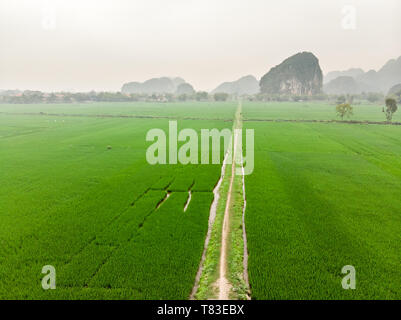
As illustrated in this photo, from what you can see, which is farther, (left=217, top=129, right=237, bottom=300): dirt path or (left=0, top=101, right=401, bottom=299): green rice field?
(left=0, top=101, right=401, bottom=299): green rice field

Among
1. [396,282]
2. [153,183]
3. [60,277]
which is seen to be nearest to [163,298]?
[60,277]

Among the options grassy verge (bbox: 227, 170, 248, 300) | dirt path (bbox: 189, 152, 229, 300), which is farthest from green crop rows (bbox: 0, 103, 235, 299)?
grassy verge (bbox: 227, 170, 248, 300)

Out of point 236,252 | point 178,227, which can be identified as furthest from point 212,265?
point 178,227

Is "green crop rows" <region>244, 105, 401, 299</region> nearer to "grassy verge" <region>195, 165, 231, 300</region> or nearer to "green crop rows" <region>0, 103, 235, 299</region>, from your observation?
"grassy verge" <region>195, 165, 231, 300</region>

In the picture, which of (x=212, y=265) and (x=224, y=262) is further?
(x=224, y=262)

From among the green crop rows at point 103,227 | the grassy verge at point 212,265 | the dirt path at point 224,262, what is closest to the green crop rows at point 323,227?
the dirt path at point 224,262

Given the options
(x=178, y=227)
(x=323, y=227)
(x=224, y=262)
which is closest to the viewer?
(x=224, y=262)

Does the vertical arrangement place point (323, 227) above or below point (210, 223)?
above

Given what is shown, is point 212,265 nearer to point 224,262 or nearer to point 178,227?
point 224,262

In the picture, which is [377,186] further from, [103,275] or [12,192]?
[12,192]

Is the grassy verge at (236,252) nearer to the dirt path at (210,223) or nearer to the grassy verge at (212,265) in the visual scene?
the grassy verge at (212,265)

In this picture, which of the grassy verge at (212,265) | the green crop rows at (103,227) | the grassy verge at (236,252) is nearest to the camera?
the grassy verge at (212,265)

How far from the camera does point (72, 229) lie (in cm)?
1135
